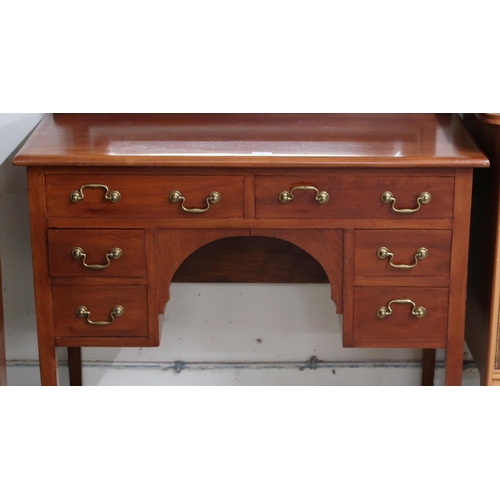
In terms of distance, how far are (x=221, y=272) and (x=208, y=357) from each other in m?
0.31

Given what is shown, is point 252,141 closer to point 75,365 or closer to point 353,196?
point 353,196

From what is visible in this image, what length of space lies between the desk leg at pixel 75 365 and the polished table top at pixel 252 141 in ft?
2.49

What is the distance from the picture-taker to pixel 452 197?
2.32 meters

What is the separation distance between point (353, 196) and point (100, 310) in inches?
29.0

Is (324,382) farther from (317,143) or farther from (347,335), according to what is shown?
(317,143)

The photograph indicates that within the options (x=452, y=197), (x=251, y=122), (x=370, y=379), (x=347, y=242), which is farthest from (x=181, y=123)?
(x=370, y=379)

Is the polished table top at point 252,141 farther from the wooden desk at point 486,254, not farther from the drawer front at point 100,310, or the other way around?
the drawer front at point 100,310

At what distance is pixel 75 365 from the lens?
9.63 feet

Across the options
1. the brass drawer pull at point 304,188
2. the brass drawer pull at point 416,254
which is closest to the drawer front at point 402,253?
the brass drawer pull at point 416,254

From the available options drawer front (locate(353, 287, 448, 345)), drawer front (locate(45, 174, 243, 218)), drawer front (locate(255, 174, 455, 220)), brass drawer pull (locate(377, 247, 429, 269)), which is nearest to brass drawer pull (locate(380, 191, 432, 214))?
drawer front (locate(255, 174, 455, 220))

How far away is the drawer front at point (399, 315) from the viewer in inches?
94.9

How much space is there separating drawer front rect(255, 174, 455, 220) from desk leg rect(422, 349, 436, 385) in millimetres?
687

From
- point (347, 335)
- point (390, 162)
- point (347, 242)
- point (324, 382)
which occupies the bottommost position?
point (324, 382)

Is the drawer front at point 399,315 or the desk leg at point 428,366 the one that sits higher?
the drawer front at point 399,315
